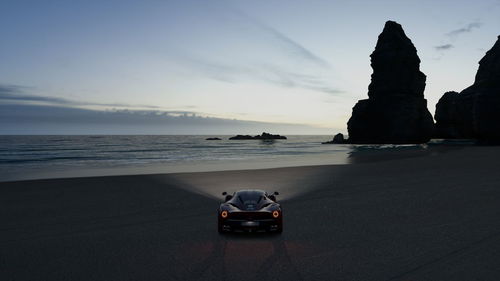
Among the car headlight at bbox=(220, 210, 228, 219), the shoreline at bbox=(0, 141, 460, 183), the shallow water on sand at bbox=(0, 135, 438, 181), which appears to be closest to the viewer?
the car headlight at bbox=(220, 210, 228, 219)

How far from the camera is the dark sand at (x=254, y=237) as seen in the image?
7246 mm

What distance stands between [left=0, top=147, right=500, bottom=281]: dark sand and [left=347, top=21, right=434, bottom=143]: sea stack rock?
93599mm

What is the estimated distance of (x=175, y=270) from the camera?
7.25 metres

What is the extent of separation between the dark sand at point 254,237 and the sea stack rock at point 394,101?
93599 millimetres

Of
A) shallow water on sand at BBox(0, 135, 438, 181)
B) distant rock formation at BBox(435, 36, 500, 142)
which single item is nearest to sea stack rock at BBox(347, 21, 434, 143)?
distant rock formation at BBox(435, 36, 500, 142)

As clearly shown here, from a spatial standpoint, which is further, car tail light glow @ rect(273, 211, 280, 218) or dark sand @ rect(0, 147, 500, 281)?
car tail light glow @ rect(273, 211, 280, 218)

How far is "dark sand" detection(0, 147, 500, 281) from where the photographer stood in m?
7.25

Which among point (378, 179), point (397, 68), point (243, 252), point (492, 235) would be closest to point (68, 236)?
point (243, 252)

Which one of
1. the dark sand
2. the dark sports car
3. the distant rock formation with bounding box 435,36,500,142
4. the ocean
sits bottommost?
the ocean

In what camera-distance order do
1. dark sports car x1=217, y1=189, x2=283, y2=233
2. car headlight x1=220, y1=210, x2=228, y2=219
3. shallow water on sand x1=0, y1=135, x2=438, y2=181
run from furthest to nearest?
1. shallow water on sand x1=0, y1=135, x2=438, y2=181
2. car headlight x1=220, y1=210, x2=228, y2=219
3. dark sports car x1=217, y1=189, x2=283, y2=233

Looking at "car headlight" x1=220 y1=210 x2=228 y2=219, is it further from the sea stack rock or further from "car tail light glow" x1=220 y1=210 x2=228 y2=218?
the sea stack rock

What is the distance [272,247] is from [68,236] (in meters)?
5.93

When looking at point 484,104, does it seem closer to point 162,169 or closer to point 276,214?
point 162,169

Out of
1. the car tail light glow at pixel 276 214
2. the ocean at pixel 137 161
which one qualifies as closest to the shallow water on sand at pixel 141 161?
the ocean at pixel 137 161
